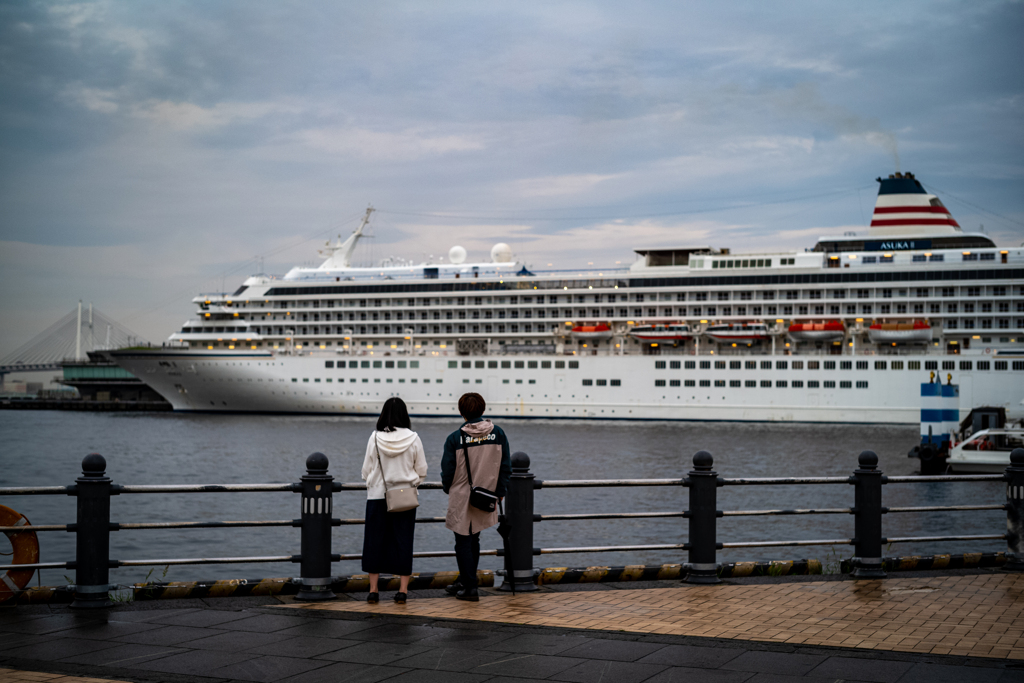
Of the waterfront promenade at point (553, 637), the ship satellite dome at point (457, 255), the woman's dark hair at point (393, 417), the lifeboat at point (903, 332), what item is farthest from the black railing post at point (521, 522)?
the ship satellite dome at point (457, 255)

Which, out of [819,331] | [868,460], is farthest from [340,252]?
[868,460]

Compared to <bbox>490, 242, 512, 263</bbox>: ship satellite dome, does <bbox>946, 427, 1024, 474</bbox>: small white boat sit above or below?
below

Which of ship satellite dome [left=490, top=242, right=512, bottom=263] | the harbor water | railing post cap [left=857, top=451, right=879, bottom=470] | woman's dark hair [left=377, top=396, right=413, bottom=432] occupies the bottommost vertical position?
the harbor water

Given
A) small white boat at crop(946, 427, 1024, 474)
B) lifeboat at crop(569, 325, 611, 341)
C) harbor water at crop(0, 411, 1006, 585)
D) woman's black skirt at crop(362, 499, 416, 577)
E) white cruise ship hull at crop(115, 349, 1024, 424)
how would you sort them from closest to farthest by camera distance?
woman's black skirt at crop(362, 499, 416, 577) → harbor water at crop(0, 411, 1006, 585) → small white boat at crop(946, 427, 1024, 474) → white cruise ship hull at crop(115, 349, 1024, 424) → lifeboat at crop(569, 325, 611, 341)

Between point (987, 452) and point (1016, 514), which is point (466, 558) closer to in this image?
point (1016, 514)

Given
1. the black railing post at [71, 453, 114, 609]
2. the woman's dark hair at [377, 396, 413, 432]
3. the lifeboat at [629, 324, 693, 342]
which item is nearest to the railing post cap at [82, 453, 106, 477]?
the black railing post at [71, 453, 114, 609]

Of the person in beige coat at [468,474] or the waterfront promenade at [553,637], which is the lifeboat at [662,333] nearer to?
the waterfront promenade at [553,637]

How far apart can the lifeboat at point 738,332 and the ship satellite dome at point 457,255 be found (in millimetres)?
19982

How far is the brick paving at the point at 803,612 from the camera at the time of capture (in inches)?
245

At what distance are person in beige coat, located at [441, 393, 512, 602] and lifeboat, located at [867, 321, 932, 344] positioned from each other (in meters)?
54.7

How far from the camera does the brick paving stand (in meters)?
6.22

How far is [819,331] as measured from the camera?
5838 centimetres

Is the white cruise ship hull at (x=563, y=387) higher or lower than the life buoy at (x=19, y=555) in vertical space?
higher

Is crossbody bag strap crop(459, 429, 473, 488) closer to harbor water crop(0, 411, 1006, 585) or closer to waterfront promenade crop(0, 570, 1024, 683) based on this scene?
waterfront promenade crop(0, 570, 1024, 683)
